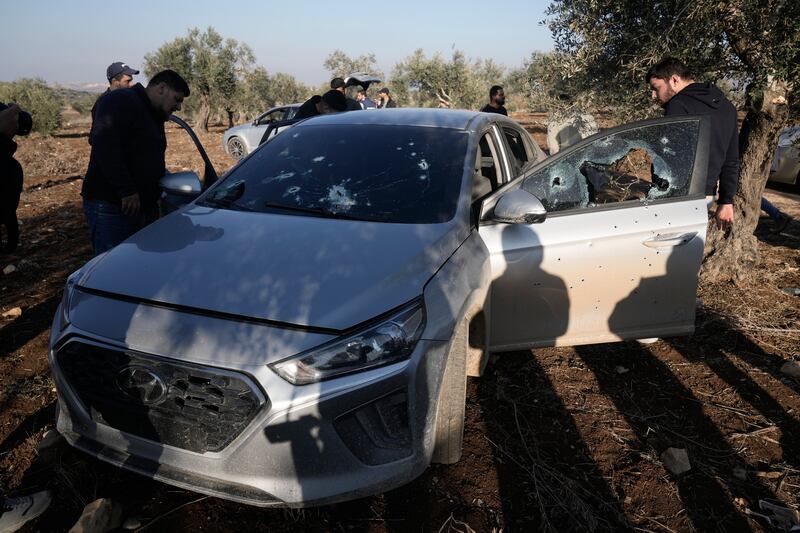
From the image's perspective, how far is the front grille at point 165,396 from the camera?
1.76 meters

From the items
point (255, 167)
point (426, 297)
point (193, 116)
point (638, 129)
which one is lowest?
point (193, 116)

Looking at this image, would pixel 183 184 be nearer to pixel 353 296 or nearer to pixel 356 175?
pixel 356 175

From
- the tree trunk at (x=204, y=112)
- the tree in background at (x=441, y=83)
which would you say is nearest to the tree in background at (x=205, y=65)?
the tree trunk at (x=204, y=112)

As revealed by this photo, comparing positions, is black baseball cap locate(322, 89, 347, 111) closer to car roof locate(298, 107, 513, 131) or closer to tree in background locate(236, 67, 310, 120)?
car roof locate(298, 107, 513, 131)

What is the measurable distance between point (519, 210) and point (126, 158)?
9.08ft

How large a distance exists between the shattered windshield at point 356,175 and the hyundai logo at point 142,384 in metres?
1.11

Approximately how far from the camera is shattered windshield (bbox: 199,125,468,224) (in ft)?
8.75

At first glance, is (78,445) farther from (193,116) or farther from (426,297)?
(193,116)

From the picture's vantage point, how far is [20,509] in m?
2.12

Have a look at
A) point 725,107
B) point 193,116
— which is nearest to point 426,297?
point 725,107

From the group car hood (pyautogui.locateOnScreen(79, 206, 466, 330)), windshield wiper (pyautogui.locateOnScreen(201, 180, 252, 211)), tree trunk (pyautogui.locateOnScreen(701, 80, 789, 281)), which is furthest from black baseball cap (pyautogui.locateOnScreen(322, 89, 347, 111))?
tree trunk (pyautogui.locateOnScreen(701, 80, 789, 281))

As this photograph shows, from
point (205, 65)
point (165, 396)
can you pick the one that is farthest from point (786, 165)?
point (205, 65)

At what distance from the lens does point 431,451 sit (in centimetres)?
201

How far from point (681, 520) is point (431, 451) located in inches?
47.0
